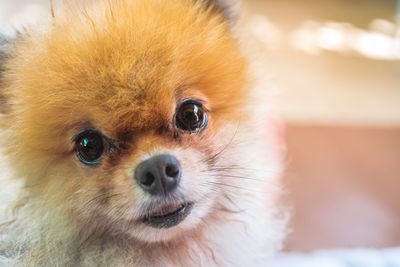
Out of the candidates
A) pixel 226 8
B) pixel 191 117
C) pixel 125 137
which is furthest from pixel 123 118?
pixel 226 8

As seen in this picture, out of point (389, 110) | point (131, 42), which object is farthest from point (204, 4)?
point (389, 110)

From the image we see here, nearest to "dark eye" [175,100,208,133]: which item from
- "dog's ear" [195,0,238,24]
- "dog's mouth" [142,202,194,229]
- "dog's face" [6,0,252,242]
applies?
"dog's face" [6,0,252,242]

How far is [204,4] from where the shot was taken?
1097 mm

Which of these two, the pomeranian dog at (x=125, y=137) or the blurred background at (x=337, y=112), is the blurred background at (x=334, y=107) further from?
the pomeranian dog at (x=125, y=137)

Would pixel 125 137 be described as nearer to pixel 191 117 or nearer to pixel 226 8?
pixel 191 117

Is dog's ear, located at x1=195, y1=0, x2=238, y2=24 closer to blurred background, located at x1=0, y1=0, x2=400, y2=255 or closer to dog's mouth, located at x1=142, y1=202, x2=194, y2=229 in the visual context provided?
blurred background, located at x1=0, y1=0, x2=400, y2=255

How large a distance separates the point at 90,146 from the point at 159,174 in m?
0.14

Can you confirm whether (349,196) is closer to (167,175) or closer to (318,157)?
(318,157)

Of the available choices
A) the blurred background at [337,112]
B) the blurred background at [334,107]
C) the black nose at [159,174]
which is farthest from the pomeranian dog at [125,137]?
the blurred background at [337,112]

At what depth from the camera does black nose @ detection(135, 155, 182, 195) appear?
841 millimetres

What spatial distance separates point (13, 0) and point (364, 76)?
256 centimetres

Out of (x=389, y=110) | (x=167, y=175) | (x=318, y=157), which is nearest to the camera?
(x=167, y=175)

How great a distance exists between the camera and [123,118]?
867 millimetres

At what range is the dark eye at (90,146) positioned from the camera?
897 millimetres
